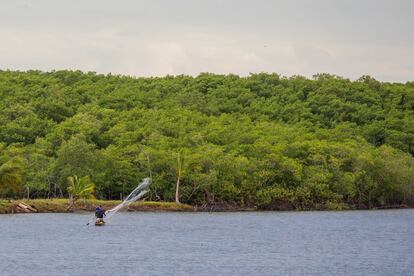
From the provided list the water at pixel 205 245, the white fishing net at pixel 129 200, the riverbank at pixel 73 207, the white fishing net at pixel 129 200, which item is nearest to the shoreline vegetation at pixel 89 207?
the riverbank at pixel 73 207

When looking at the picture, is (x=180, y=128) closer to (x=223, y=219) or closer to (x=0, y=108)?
(x=0, y=108)

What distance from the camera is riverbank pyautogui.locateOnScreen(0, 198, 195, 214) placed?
103500 millimetres

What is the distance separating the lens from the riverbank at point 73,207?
103500 millimetres

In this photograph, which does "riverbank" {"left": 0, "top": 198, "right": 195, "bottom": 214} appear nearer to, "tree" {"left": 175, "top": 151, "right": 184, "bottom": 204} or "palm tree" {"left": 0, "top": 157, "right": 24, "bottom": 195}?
"tree" {"left": 175, "top": 151, "right": 184, "bottom": 204}

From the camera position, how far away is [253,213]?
114125mm

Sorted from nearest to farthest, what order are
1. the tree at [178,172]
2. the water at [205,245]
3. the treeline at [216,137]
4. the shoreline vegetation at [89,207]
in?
the water at [205,245] → the shoreline vegetation at [89,207] → the tree at [178,172] → the treeline at [216,137]

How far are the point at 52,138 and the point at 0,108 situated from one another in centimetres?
2153

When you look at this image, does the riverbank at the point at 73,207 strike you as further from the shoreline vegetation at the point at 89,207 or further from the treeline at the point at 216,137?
the treeline at the point at 216,137

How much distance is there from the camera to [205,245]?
75.3m

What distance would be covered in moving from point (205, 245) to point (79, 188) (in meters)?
32.0

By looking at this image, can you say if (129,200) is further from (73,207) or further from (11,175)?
(11,175)

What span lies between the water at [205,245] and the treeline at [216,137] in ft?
35.2

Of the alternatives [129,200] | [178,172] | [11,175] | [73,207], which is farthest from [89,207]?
[178,172]

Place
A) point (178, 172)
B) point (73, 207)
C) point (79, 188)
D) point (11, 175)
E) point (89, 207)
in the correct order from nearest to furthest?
point (79, 188) < point (11, 175) < point (73, 207) < point (89, 207) < point (178, 172)
